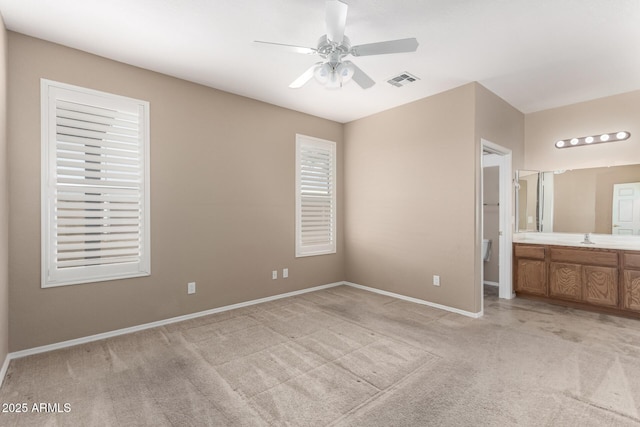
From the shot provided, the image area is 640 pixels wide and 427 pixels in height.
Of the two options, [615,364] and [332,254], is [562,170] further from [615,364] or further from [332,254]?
[332,254]

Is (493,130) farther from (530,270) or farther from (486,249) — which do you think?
(486,249)

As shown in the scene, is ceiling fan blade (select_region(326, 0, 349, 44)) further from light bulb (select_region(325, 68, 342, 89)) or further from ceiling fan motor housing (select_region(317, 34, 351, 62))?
light bulb (select_region(325, 68, 342, 89))

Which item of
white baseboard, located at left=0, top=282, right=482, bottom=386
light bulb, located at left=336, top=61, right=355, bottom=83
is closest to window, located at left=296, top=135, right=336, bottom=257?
white baseboard, located at left=0, top=282, right=482, bottom=386

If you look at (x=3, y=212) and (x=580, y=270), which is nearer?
(x=3, y=212)

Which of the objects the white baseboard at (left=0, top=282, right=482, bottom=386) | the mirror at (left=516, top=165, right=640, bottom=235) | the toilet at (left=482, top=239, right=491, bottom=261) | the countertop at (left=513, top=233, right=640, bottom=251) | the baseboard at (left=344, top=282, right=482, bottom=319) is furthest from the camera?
the toilet at (left=482, top=239, right=491, bottom=261)

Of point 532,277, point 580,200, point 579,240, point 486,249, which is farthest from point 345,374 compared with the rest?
point 580,200

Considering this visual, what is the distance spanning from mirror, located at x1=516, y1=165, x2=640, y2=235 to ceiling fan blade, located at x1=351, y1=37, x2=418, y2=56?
3.41m

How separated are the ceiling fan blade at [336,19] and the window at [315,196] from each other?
2.60 metres

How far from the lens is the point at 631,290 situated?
367 cm

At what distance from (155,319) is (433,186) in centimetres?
382

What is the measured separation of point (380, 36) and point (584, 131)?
3.64 m

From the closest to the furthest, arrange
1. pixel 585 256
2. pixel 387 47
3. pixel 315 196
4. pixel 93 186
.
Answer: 1. pixel 387 47
2. pixel 93 186
3. pixel 585 256
4. pixel 315 196

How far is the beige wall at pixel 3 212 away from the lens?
246cm

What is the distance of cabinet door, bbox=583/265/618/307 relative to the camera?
378 cm
